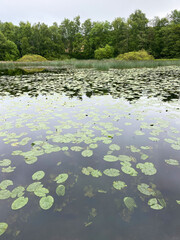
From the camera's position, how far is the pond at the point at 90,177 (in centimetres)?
169

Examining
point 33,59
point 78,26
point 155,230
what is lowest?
point 155,230

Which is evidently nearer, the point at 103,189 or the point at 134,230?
the point at 134,230

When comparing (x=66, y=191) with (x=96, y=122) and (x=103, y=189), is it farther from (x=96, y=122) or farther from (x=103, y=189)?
(x=96, y=122)

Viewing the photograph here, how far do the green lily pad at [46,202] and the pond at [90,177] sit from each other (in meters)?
0.01

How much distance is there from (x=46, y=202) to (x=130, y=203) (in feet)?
3.50

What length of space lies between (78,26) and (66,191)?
86.5 metres

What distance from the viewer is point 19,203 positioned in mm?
1942

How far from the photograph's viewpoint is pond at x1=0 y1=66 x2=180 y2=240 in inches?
66.7

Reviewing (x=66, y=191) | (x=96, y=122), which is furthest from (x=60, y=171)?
(x=96, y=122)

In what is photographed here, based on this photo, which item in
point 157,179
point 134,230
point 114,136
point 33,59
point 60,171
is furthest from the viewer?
point 33,59

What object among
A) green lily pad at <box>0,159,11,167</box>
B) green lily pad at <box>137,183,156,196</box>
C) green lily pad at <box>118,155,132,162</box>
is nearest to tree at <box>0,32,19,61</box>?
green lily pad at <box>0,159,11,167</box>

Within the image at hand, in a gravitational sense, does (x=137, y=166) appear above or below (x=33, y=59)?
below

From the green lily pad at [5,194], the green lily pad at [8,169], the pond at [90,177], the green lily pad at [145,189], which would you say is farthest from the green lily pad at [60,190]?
the green lily pad at [145,189]

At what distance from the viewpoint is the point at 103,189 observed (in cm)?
218
